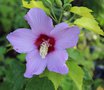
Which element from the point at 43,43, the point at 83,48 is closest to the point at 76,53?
the point at 43,43

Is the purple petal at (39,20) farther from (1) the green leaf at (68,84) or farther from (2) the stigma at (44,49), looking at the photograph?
(1) the green leaf at (68,84)

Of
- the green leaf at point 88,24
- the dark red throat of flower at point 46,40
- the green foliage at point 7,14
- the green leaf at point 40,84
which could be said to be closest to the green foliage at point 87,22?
the green leaf at point 88,24

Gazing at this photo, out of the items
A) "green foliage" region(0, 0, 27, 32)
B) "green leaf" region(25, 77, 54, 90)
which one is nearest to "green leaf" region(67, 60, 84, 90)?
"green leaf" region(25, 77, 54, 90)

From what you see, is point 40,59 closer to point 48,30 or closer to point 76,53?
point 48,30

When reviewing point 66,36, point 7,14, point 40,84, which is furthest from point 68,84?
point 7,14

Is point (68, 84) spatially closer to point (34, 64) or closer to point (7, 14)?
point (34, 64)
